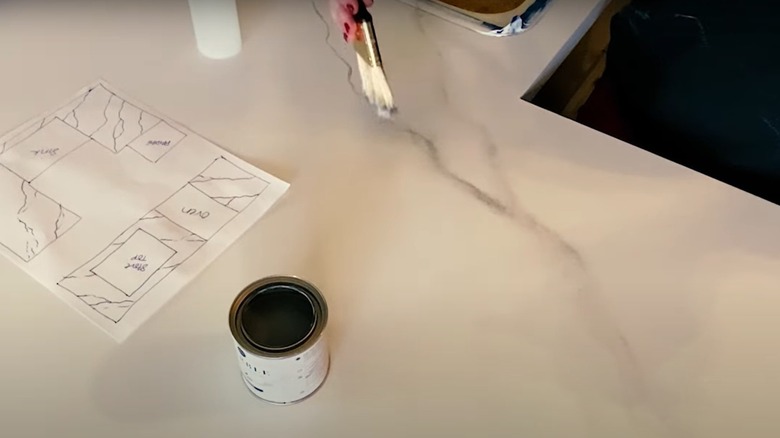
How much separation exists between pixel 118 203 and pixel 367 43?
268 millimetres

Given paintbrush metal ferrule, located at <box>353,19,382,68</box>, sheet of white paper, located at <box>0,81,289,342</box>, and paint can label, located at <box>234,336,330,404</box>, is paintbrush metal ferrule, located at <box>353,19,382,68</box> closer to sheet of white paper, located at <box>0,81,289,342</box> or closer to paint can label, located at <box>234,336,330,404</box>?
sheet of white paper, located at <box>0,81,289,342</box>

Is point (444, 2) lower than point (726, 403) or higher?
higher

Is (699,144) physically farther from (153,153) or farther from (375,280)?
(153,153)

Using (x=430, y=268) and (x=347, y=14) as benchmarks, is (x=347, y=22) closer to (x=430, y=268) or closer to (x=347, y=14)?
(x=347, y=14)

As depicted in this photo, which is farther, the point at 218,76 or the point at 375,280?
the point at 218,76

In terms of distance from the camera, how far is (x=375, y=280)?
2.24ft

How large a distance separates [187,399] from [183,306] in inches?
3.3

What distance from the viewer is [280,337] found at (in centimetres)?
58

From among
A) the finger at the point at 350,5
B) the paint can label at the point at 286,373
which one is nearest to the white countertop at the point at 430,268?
the paint can label at the point at 286,373

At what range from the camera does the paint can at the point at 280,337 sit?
56cm

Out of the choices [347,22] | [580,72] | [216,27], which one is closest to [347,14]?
[347,22]

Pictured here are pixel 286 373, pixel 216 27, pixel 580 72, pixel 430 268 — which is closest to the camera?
pixel 286 373

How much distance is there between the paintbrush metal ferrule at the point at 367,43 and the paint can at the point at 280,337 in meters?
0.26

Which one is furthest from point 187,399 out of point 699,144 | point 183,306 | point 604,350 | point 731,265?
point 699,144
